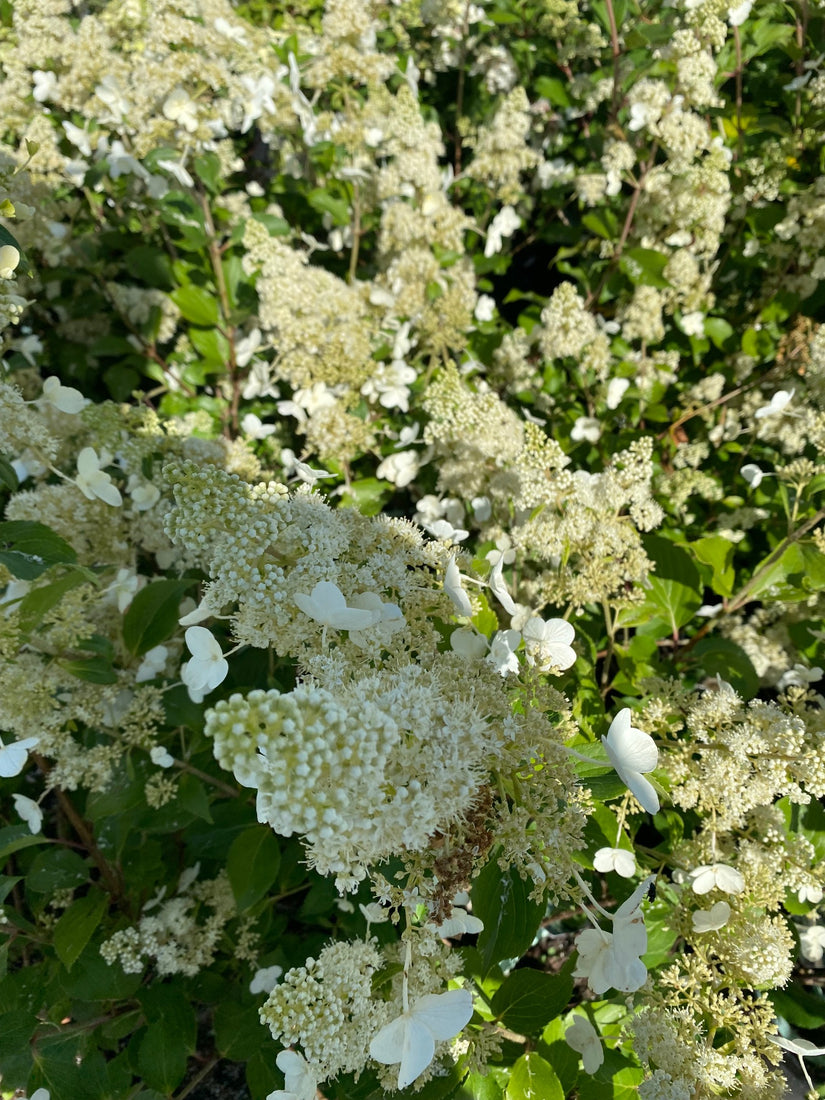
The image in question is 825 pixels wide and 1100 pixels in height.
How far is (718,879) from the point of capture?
1.35 m

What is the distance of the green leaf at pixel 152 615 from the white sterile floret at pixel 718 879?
1.25m

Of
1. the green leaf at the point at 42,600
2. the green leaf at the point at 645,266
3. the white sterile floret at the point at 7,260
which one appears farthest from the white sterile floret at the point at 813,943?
the white sterile floret at the point at 7,260

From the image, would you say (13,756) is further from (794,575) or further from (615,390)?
(615,390)

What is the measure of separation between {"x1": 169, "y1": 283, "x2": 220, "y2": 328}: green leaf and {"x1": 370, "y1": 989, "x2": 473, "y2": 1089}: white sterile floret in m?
2.51

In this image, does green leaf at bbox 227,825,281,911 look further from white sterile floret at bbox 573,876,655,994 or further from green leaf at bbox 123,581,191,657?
white sterile floret at bbox 573,876,655,994

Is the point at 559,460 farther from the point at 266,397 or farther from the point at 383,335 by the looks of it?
the point at 266,397

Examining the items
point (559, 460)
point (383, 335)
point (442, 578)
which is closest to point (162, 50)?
point (383, 335)

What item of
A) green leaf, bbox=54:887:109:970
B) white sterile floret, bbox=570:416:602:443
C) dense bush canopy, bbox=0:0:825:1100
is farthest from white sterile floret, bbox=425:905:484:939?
white sterile floret, bbox=570:416:602:443

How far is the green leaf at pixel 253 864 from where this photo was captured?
1.52 m

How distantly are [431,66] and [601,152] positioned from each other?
56.1 inches

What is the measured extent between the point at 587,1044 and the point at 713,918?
0.41 meters

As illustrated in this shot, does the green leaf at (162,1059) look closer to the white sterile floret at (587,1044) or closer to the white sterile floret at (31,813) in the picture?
the white sterile floret at (31,813)

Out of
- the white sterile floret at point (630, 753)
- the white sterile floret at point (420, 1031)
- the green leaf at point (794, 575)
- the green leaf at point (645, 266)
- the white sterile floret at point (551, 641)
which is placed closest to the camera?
the white sterile floret at point (420, 1031)

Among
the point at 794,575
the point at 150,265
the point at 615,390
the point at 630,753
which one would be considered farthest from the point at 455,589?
the point at 150,265
